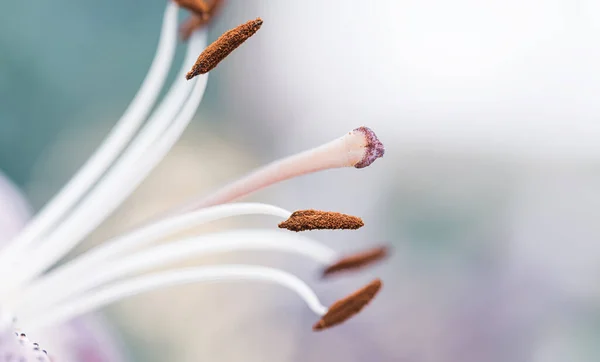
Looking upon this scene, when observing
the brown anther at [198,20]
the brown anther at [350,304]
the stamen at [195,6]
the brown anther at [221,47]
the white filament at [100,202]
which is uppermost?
the stamen at [195,6]

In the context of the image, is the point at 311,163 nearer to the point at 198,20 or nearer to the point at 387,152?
the point at 198,20

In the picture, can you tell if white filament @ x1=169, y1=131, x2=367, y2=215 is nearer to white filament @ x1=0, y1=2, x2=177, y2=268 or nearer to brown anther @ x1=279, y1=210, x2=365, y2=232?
brown anther @ x1=279, y1=210, x2=365, y2=232

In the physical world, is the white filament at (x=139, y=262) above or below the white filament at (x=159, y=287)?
above

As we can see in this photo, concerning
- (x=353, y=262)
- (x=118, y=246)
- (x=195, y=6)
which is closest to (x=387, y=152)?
(x=353, y=262)

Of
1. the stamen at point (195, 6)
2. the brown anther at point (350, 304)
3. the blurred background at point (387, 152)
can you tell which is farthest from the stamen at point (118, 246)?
the blurred background at point (387, 152)

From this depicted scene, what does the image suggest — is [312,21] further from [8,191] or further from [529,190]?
[8,191]

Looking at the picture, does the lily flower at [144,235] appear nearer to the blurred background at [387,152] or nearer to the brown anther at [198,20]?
the brown anther at [198,20]

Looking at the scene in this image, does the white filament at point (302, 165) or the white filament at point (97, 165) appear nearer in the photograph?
the white filament at point (302, 165)
